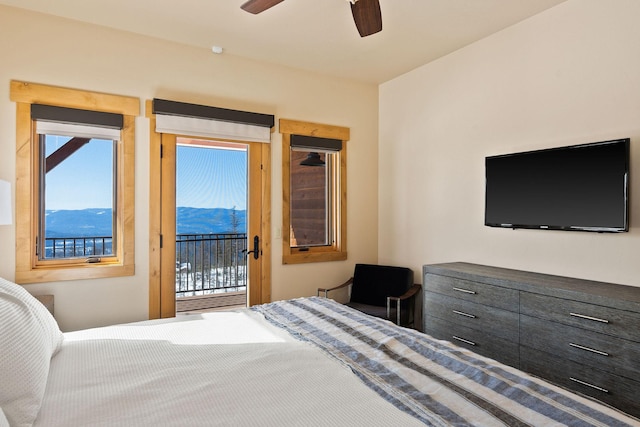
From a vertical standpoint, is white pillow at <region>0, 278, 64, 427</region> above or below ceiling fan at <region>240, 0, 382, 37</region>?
below

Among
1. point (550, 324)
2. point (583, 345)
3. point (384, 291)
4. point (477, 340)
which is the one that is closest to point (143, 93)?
point (384, 291)

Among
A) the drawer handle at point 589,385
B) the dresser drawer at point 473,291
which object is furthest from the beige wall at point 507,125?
the drawer handle at point 589,385

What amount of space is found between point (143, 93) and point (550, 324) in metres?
3.41

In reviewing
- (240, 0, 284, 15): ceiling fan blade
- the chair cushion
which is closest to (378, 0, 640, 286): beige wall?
the chair cushion

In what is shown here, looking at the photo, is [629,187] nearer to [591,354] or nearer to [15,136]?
[591,354]

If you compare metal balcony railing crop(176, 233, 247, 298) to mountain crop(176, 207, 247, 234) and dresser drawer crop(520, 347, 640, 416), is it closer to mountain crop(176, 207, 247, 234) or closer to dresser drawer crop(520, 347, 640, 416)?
mountain crop(176, 207, 247, 234)

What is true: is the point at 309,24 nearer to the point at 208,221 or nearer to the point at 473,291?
the point at 208,221

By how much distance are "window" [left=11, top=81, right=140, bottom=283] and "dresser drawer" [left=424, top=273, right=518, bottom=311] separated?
8.13ft

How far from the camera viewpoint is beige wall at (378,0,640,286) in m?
2.52

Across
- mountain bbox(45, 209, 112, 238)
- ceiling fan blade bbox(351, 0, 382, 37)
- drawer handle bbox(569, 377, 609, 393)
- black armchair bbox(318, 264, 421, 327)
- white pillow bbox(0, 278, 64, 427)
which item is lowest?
drawer handle bbox(569, 377, 609, 393)

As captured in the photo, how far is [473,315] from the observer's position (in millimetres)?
2881

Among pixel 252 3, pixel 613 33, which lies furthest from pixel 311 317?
pixel 613 33

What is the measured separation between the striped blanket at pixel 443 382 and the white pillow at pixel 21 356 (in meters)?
1.02

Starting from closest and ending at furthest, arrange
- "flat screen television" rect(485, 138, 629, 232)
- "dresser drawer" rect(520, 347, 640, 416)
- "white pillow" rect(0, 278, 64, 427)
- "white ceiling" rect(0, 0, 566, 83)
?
1. "white pillow" rect(0, 278, 64, 427)
2. "dresser drawer" rect(520, 347, 640, 416)
3. "flat screen television" rect(485, 138, 629, 232)
4. "white ceiling" rect(0, 0, 566, 83)
